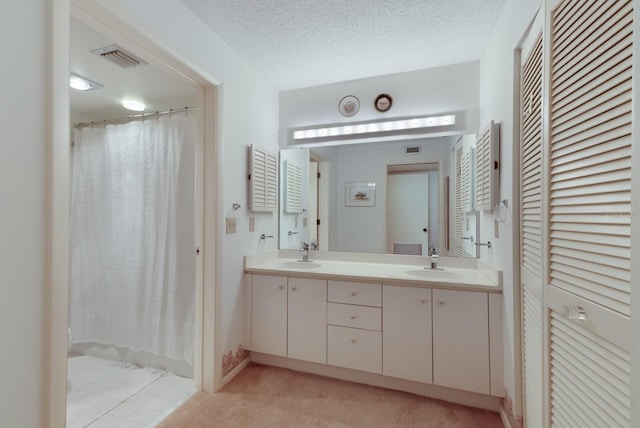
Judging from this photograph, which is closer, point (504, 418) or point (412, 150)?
point (504, 418)

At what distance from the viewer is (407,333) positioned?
1820 mm

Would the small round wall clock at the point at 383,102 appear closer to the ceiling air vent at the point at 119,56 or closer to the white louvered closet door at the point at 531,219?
the white louvered closet door at the point at 531,219

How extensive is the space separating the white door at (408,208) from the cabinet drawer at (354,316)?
0.64m

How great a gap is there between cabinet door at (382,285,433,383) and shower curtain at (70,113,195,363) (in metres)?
1.44

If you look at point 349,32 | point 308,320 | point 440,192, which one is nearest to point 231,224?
point 308,320

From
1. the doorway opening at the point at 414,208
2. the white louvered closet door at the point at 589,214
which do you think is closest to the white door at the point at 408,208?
the doorway opening at the point at 414,208

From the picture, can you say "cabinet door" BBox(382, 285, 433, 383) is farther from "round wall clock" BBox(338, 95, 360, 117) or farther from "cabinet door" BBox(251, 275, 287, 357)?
"round wall clock" BBox(338, 95, 360, 117)

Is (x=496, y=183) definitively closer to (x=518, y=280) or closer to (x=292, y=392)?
(x=518, y=280)

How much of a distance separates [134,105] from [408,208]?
2.53 meters

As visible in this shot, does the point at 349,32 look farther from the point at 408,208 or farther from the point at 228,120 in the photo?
the point at 408,208

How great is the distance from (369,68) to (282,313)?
77.9 inches

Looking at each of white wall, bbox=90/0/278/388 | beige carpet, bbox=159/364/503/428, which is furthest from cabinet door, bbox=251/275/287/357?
beige carpet, bbox=159/364/503/428

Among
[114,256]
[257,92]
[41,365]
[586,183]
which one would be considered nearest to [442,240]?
[586,183]

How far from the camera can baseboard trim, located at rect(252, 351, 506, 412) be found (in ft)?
5.74
